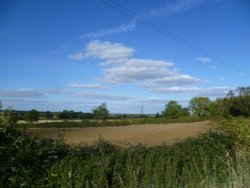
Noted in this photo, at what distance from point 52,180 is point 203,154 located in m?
4.55

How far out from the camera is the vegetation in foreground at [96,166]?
23.5 feet

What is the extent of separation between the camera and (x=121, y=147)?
32.0ft

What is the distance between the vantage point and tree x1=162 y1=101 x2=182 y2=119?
112375 mm

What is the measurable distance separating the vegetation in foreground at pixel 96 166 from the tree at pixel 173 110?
338ft

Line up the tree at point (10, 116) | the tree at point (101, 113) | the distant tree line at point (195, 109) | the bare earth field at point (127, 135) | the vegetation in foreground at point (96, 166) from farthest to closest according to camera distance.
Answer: the tree at point (101, 113) < the distant tree line at point (195, 109) < the bare earth field at point (127, 135) < the tree at point (10, 116) < the vegetation in foreground at point (96, 166)

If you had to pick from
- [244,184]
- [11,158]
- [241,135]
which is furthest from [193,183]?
[241,135]

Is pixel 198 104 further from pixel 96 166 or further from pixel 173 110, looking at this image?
pixel 96 166

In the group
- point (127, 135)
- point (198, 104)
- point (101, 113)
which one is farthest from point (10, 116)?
point (198, 104)

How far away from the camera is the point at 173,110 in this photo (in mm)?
113188

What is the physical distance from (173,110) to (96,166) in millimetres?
106483

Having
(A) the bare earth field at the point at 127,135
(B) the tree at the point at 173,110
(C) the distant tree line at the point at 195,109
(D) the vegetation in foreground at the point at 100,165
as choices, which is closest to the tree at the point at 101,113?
(C) the distant tree line at the point at 195,109

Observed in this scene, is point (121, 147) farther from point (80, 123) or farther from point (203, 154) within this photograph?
point (80, 123)

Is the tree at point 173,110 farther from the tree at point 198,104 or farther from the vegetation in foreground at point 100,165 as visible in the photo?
the vegetation in foreground at point 100,165

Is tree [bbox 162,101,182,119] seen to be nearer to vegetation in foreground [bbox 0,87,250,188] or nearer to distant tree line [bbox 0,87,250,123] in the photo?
distant tree line [bbox 0,87,250,123]
